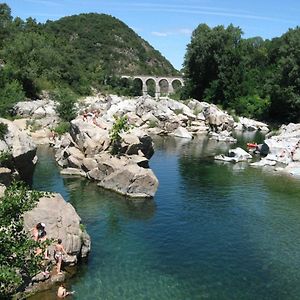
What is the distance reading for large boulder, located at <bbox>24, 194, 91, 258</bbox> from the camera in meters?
25.6

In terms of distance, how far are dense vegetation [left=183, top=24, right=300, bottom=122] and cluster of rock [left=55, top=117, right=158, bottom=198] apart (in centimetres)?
5748

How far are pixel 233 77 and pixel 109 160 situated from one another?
2951 inches

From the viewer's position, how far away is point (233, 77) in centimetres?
11212

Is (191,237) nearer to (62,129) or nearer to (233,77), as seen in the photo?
(62,129)

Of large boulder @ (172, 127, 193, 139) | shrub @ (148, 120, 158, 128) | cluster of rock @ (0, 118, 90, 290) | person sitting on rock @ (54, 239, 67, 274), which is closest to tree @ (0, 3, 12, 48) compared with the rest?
shrub @ (148, 120, 158, 128)

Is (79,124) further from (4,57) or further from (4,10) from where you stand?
(4,10)

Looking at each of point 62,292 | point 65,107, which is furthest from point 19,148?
point 65,107

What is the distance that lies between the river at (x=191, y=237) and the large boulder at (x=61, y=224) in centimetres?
107

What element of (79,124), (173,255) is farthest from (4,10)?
(173,255)

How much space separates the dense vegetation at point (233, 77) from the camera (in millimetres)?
99375

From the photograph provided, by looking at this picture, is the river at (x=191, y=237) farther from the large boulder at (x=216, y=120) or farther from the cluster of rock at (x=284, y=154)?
the large boulder at (x=216, y=120)

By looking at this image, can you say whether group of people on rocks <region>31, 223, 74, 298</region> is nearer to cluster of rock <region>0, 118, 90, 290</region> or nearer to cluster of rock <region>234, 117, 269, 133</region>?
cluster of rock <region>0, 118, 90, 290</region>

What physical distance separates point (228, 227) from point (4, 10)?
111257mm

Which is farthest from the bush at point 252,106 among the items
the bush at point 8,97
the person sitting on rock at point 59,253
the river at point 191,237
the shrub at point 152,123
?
the person sitting on rock at point 59,253
